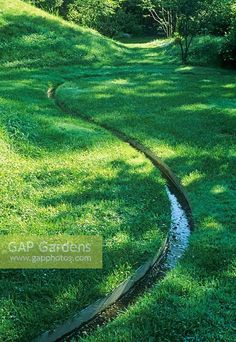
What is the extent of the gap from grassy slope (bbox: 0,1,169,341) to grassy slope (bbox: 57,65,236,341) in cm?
77

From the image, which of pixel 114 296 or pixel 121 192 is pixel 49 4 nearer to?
pixel 121 192

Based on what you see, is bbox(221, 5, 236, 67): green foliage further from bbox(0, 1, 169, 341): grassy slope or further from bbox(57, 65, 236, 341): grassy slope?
bbox(0, 1, 169, 341): grassy slope

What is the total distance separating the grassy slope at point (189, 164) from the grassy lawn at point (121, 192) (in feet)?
0.09

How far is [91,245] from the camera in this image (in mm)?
7875

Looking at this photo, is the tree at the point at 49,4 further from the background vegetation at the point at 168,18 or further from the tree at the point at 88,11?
the tree at the point at 88,11

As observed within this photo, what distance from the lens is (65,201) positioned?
9398 mm

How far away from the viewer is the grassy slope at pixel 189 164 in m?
6.09

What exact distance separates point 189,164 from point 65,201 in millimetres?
3980

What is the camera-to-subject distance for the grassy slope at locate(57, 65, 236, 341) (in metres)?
6.09

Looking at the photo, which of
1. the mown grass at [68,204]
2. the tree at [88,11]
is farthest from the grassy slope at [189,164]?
the tree at [88,11]

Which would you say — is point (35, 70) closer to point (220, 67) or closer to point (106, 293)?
point (220, 67)

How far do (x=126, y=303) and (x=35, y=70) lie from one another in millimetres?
21026

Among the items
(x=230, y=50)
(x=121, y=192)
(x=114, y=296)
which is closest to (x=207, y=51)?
(x=230, y=50)

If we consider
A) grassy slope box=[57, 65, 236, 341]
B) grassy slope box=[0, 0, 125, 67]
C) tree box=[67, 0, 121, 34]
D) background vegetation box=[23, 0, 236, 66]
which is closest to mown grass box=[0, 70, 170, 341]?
grassy slope box=[57, 65, 236, 341]
